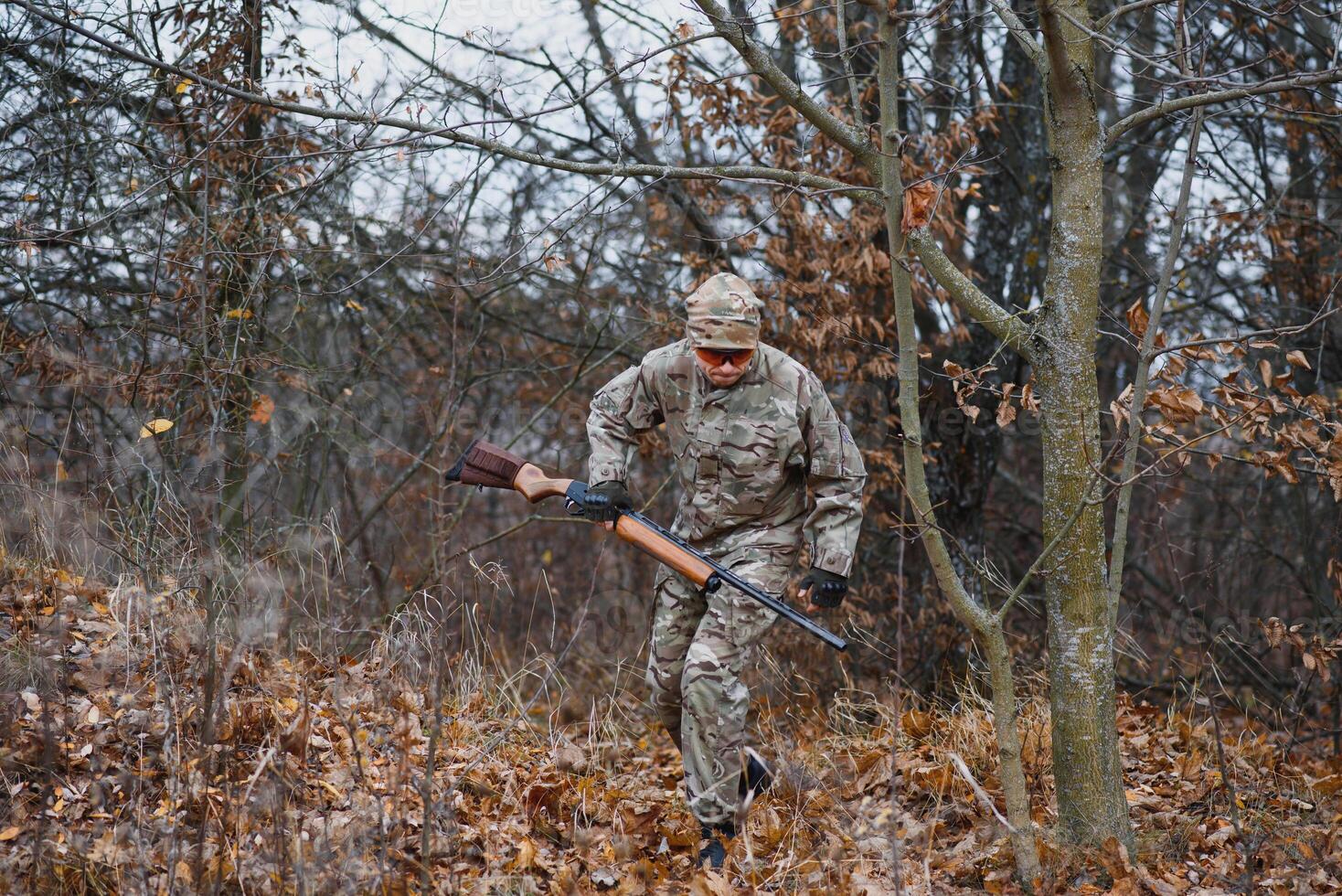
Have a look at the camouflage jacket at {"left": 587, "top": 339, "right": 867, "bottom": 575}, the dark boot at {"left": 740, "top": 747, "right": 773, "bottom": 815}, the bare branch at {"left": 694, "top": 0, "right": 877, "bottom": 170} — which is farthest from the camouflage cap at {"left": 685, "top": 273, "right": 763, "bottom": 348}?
the dark boot at {"left": 740, "top": 747, "right": 773, "bottom": 815}

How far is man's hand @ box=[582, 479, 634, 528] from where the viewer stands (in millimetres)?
4449

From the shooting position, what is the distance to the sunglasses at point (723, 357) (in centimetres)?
432

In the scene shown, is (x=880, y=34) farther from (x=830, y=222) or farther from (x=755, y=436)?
(x=830, y=222)

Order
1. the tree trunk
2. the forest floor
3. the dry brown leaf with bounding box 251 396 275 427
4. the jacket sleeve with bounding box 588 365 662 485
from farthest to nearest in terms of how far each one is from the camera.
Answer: the dry brown leaf with bounding box 251 396 275 427, the jacket sleeve with bounding box 588 365 662 485, the tree trunk, the forest floor

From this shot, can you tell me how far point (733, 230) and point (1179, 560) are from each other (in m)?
6.02

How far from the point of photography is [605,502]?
4445 mm

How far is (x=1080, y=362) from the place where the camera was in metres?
3.99

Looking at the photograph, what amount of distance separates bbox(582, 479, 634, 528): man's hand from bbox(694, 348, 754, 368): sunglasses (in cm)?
62

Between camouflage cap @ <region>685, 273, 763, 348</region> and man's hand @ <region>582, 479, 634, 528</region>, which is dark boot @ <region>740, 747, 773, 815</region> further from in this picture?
camouflage cap @ <region>685, 273, 763, 348</region>

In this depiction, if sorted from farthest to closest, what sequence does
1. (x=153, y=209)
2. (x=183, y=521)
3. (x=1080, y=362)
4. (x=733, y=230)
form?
(x=733, y=230)
(x=153, y=209)
(x=183, y=521)
(x=1080, y=362)

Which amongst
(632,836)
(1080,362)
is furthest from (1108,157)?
(632,836)

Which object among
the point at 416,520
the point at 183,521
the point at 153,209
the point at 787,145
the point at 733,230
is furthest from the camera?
the point at 416,520

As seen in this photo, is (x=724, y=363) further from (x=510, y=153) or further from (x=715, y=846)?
(x=715, y=846)

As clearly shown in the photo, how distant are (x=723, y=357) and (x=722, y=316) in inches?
6.9
